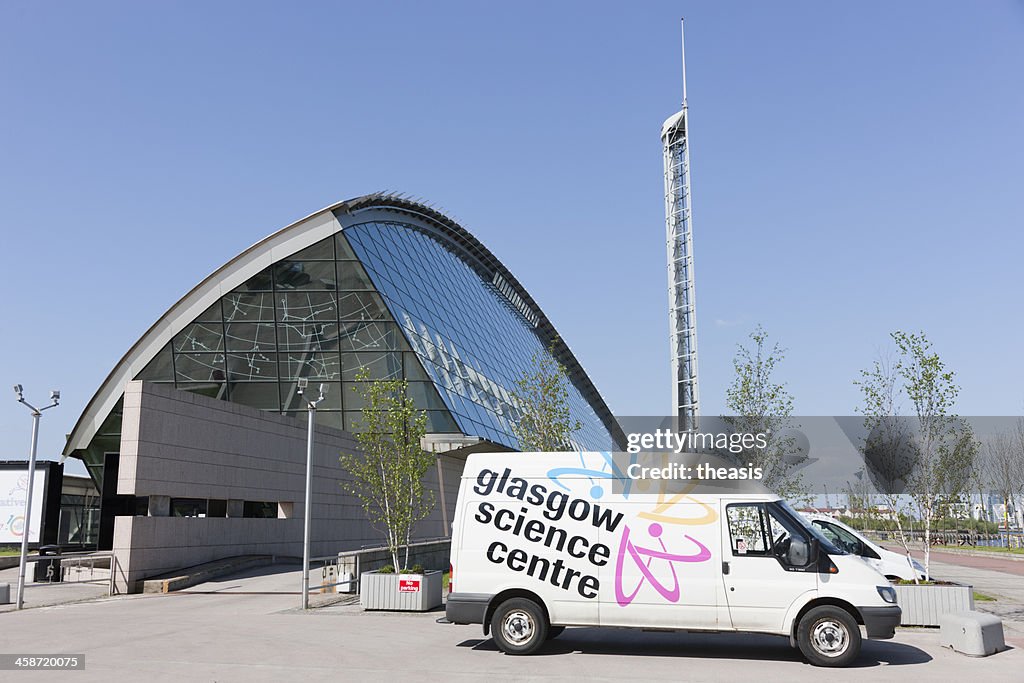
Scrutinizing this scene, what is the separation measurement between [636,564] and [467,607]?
257 cm

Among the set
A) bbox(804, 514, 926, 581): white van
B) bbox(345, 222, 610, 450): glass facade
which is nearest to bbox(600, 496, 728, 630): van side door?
bbox(804, 514, 926, 581): white van

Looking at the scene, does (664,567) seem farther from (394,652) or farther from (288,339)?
(288,339)

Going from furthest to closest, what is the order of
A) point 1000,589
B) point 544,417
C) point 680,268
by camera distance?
point 680,268, point 1000,589, point 544,417

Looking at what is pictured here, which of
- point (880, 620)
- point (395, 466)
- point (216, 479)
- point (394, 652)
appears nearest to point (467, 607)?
point (394, 652)

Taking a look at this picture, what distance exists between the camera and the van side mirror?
12.1 meters

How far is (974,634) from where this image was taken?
13.2 m

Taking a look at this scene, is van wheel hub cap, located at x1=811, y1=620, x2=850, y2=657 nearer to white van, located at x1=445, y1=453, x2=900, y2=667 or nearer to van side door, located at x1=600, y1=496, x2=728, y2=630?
white van, located at x1=445, y1=453, x2=900, y2=667

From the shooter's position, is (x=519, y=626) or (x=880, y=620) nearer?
(x=880, y=620)

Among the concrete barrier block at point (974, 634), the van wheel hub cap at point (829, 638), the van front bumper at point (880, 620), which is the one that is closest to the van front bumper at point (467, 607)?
the van wheel hub cap at point (829, 638)

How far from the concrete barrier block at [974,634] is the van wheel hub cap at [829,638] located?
278cm

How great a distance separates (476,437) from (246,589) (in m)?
15.4

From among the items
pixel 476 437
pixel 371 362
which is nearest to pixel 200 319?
pixel 371 362

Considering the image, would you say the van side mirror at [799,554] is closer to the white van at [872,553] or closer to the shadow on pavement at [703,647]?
the shadow on pavement at [703,647]

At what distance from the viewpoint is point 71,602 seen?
21.7m
